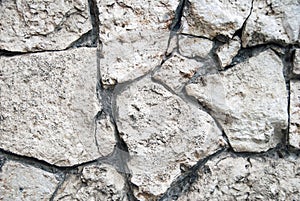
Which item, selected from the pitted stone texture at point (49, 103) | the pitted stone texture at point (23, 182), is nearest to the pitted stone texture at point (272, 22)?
the pitted stone texture at point (49, 103)

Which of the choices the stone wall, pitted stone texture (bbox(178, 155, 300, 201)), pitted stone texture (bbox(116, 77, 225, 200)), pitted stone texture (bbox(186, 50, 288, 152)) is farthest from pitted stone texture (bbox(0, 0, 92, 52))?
pitted stone texture (bbox(178, 155, 300, 201))

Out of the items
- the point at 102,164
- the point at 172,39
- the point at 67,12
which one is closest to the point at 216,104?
the point at 172,39

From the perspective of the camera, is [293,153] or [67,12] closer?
[67,12]

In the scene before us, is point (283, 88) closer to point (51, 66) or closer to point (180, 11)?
point (180, 11)

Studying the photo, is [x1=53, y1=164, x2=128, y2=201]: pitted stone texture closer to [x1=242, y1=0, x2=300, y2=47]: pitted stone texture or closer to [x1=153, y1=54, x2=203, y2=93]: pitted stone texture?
[x1=153, y1=54, x2=203, y2=93]: pitted stone texture

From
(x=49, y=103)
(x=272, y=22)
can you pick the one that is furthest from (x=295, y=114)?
(x=49, y=103)

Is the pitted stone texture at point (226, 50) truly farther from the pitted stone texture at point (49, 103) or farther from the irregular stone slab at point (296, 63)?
the pitted stone texture at point (49, 103)
